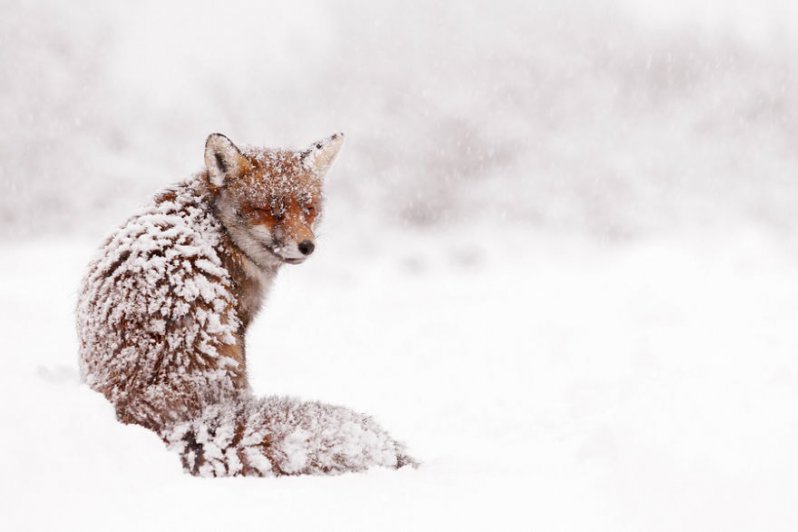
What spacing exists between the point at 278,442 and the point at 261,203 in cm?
170

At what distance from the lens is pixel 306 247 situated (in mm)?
4520

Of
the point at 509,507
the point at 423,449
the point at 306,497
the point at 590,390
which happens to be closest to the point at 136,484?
the point at 306,497

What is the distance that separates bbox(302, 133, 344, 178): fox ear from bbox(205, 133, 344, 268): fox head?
26 centimetres

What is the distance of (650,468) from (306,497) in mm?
1709

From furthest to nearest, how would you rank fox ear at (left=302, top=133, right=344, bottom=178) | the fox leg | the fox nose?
fox ear at (left=302, top=133, right=344, bottom=178)
the fox nose
the fox leg

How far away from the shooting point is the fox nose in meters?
4.52

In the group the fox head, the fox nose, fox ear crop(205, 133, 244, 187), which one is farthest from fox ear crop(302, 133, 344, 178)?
the fox nose

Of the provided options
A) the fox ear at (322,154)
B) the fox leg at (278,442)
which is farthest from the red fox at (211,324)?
the fox ear at (322,154)

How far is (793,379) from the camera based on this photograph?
6.99m

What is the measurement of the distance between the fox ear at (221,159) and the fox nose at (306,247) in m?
0.72

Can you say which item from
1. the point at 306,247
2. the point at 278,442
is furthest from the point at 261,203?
the point at 278,442

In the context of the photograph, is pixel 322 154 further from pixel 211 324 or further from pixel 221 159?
pixel 211 324

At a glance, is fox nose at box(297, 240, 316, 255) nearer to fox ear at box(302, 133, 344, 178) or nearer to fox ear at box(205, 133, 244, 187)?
fox ear at box(205, 133, 244, 187)

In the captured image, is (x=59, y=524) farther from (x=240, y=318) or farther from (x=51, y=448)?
(x=240, y=318)
